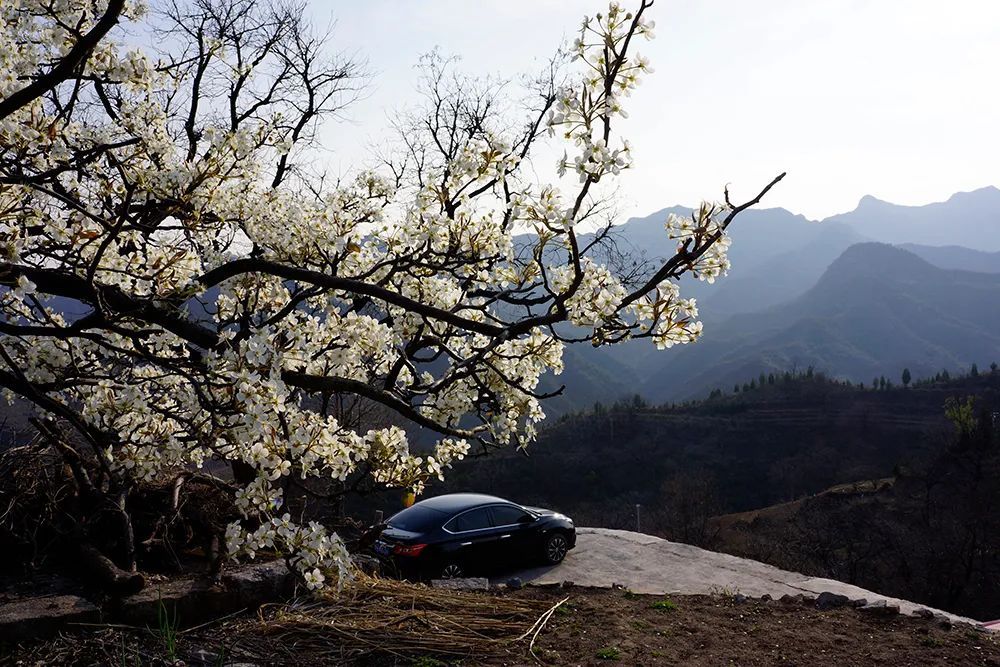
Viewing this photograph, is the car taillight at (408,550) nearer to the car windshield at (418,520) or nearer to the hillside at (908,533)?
the car windshield at (418,520)

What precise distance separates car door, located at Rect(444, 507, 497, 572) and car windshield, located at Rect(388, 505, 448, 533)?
20 cm

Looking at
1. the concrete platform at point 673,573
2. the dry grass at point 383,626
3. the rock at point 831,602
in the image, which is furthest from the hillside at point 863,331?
the dry grass at point 383,626

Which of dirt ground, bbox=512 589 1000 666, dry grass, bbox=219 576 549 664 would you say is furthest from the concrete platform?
dry grass, bbox=219 576 549 664

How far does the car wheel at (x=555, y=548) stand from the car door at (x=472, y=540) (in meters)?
1.12

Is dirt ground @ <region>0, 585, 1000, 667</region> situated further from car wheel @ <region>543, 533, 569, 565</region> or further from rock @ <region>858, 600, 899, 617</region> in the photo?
car wheel @ <region>543, 533, 569, 565</region>

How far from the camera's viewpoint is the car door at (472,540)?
11.1m

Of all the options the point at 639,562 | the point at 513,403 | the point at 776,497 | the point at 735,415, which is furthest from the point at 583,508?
the point at 513,403

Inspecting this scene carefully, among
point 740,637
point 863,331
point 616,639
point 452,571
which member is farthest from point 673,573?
point 863,331

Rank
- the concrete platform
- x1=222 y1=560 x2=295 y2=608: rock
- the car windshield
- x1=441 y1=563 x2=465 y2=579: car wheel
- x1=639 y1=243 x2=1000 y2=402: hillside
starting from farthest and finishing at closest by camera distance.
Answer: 1. x1=639 y1=243 x2=1000 y2=402: hillside
2. the car windshield
3. x1=441 y1=563 x2=465 y2=579: car wheel
4. the concrete platform
5. x1=222 y1=560 x2=295 y2=608: rock

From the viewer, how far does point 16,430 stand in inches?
286

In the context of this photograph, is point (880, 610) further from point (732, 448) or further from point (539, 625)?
point (732, 448)

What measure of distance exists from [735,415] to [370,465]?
58788mm

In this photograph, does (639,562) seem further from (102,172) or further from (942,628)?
(102,172)

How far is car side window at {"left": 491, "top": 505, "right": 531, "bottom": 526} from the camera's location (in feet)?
39.2
